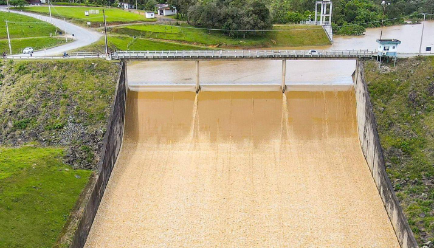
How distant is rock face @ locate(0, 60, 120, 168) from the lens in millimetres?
34625

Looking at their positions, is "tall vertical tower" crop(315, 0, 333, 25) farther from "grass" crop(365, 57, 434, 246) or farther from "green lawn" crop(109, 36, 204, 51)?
"grass" crop(365, 57, 434, 246)

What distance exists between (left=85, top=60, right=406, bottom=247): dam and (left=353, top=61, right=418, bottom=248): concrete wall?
1.60ft

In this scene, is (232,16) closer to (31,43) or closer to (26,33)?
(26,33)

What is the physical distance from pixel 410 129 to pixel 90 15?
49.3 m

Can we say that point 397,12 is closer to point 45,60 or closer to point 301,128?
point 301,128

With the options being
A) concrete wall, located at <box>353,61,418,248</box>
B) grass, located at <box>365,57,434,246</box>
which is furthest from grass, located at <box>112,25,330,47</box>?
grass, located at <box>365,57,434,246</box>

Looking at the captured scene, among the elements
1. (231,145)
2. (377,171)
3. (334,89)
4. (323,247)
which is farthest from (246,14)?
(323,247)

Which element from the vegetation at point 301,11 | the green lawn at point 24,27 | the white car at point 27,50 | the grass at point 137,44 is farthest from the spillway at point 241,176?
the vegetation at point 301,11

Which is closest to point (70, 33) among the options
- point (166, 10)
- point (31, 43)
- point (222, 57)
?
point (31, 43)

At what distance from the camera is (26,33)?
190ft

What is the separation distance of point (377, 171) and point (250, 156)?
8.48 meters

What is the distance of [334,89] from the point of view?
40.8 metres

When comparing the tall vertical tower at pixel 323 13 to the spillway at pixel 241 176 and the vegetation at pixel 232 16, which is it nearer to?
the vegetation at pixel 232 16

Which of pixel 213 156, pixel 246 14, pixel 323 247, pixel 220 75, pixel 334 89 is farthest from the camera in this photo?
pixel 246 14
